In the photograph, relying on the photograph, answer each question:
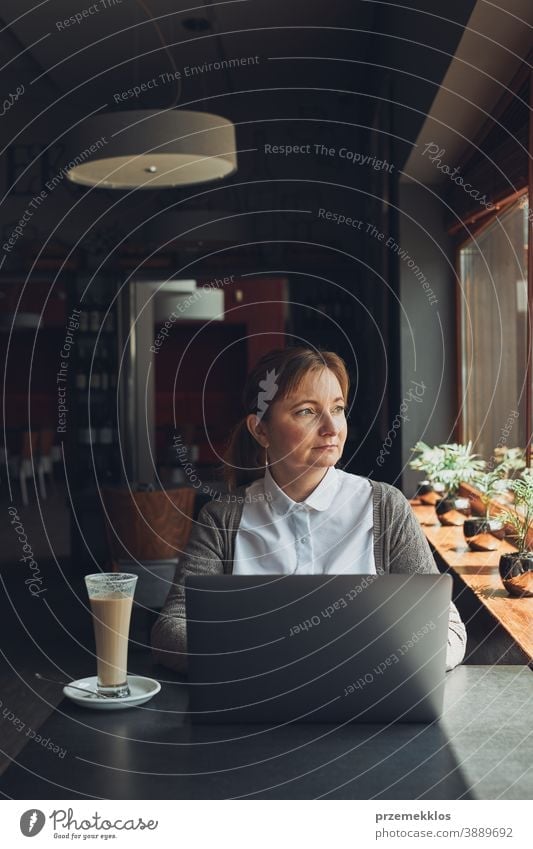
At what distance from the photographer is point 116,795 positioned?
113 cm

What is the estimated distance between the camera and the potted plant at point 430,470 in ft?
13.1

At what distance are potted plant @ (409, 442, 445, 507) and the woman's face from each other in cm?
196

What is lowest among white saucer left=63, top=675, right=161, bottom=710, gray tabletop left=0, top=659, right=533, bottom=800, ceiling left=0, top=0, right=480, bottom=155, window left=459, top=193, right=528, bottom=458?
gray tabletop left=0, top=659, right=533, bottom=800

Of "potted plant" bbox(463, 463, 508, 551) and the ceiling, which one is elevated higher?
the ceiling

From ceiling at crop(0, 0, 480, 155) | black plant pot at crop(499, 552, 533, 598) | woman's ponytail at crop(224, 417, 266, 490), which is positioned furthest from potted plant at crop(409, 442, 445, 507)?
woman's ponytail at crop(224, 417, 266, 490)

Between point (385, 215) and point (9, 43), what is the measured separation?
2.54 m

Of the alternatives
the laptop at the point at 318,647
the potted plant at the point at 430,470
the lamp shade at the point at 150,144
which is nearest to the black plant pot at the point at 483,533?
the potted plant at the point at 430,470

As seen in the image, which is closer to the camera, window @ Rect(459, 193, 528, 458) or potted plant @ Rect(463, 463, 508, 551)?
potted plant @ Rect(463, 463, 508, 551)

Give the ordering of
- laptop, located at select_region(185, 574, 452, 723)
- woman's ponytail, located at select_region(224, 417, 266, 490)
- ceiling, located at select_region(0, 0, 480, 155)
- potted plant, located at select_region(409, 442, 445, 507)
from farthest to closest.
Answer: ceiling, located at select_region(0, 0, 480, 155) → potted plant, located at select_region(409, 442, 445, 507) → woman's ponytail, located at select_region(224, 417, 266, 490) → laptop, located at select_region(185, 574, 452, 723)

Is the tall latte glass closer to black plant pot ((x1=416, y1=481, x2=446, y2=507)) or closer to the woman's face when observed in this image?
the woman's face

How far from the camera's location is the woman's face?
1.90 metres

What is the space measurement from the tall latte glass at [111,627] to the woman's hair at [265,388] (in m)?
0.68

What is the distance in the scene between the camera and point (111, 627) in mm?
1429
